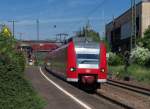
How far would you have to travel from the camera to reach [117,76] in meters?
59.8

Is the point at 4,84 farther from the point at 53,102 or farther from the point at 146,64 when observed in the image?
the point at 146,64

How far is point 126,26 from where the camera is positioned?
341 ft

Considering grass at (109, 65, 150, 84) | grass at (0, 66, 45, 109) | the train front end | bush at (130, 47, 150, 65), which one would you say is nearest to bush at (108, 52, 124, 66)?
bush at (130, 47, 150, 65)

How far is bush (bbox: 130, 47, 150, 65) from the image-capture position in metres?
69.6

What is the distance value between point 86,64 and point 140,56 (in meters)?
35.7

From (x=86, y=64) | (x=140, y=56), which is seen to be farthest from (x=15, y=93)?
(x=140, y=56)

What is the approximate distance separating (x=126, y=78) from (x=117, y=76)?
5.30 metres

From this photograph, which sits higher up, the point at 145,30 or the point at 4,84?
the point at 145,30

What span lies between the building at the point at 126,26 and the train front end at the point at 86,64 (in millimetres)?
40026

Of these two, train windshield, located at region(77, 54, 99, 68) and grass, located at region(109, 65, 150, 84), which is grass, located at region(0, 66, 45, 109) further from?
grass, located at region(109, 65, 150, 84)

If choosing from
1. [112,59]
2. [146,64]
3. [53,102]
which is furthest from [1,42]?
[112,59]

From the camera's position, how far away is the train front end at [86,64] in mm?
34500

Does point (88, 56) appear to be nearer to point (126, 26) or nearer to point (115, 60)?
point (115, 60)

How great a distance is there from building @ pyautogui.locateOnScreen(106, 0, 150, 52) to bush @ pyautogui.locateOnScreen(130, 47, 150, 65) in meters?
4.93
